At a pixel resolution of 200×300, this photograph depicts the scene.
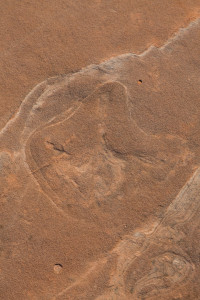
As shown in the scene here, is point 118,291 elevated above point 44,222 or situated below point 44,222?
below

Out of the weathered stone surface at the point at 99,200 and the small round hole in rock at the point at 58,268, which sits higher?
the weathered stone surface at the point at 99,200

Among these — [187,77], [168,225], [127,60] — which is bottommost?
[168,225]

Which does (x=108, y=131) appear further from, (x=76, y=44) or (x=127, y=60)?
(x=76, y=44)

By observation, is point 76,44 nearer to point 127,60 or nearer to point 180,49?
point 127,60

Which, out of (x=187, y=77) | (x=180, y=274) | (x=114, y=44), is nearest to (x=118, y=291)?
(x=180, y=274)

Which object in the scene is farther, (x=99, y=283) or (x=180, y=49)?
(x=180, y=49)

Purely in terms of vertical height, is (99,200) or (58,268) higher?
(99,200)

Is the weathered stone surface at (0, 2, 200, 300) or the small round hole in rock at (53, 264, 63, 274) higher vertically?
the weathered stone surface at (0, 2, 200, 300)

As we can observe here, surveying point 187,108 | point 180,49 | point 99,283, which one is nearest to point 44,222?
point 99,283
